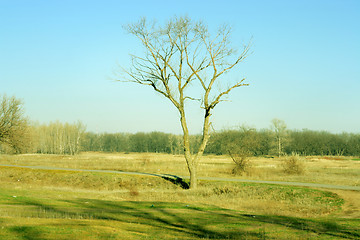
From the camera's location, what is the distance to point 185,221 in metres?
15.6

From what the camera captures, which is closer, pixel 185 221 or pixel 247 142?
pixel 185 221

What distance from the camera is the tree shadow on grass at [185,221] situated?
42.2 ft

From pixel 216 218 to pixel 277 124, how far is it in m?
89.5

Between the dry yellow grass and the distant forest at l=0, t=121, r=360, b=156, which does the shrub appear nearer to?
the dry yellow grass

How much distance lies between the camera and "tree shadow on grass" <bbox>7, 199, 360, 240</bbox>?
12.9m

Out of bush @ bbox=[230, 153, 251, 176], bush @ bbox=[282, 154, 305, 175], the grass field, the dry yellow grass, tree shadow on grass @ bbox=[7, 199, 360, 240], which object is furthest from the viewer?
bush @ bbox=[282, 154, 305, 175]

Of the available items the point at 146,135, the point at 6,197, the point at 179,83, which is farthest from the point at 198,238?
the point at 146,135

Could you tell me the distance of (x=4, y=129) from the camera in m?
57.5

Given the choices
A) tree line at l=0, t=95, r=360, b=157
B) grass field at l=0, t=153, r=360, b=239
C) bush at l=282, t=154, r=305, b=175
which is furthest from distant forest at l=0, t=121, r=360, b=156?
grass field at l=0, t=153, r=360, b=239

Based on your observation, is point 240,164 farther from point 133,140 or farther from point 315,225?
point 133,140

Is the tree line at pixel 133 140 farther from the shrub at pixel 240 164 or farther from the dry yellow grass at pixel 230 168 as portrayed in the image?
the shrub at pixel 240 164

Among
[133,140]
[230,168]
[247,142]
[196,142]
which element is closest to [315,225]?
[247,142]

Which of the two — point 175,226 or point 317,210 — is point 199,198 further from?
point 175,226

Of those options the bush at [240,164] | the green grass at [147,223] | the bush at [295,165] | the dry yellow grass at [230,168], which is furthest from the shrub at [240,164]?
the green grass at [147,223]
